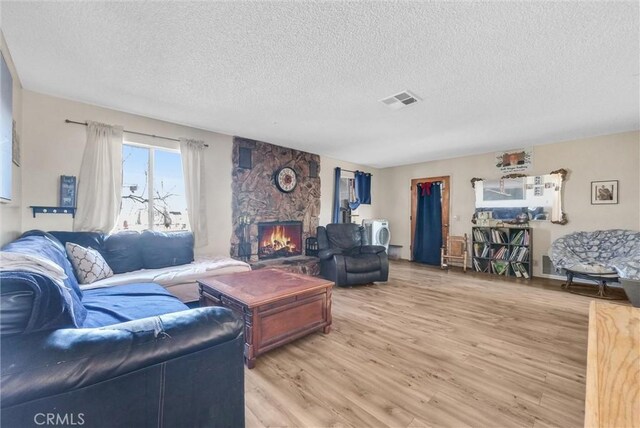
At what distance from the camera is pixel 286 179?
16.4ft

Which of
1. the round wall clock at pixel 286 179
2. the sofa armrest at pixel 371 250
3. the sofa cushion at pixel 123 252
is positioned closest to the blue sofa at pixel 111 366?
the sofa cushion at pixel 123 252

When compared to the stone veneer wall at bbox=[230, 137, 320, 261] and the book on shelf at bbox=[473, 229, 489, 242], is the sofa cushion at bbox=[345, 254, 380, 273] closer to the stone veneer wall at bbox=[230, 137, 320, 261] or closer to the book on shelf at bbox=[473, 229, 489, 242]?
the stone veneer wall at bbox=[230, 137, 320, 261]

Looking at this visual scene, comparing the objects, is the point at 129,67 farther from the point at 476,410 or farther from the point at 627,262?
the point at 627,262

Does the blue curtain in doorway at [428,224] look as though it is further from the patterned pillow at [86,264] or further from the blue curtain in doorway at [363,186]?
the patterned pillow at [86,264]

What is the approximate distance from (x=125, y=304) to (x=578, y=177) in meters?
6.42

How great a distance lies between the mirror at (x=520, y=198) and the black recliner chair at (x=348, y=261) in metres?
2.54

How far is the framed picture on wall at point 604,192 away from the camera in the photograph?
4.09 meters

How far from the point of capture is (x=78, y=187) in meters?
3.03

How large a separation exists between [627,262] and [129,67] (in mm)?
5942

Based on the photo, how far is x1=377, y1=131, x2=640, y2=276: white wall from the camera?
3.98 metres

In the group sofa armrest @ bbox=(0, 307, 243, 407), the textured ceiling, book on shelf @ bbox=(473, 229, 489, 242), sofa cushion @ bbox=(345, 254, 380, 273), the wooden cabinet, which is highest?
the textured ceiling

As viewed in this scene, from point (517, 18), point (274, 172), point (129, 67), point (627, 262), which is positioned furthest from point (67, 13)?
point (627, 262)

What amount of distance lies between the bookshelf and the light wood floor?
1422 millimetres

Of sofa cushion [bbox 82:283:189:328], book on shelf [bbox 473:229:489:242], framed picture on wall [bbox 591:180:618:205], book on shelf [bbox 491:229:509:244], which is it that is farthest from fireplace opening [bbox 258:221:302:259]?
framed picture on wall [bbox 591:180:618:205]
